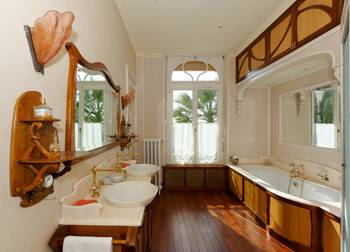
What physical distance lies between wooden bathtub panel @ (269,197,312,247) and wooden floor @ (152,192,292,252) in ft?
0.61

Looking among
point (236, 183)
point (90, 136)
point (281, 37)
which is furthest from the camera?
point (236, 183)

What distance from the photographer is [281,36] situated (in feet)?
8.12

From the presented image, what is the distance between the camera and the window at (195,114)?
14.2 feet

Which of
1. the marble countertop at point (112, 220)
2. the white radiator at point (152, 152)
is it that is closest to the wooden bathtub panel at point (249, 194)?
the white radiator at point (152, 152)

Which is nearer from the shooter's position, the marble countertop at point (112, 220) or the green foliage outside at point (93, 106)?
the marble countertop at point (112, 220)

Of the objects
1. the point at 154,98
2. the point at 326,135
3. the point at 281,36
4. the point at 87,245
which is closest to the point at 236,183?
the point at 326,135

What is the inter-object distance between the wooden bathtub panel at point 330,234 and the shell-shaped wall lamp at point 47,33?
2.45m

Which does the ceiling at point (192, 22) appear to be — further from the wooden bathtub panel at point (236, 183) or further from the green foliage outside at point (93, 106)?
the wooden bathtub panel at point (236, 183)

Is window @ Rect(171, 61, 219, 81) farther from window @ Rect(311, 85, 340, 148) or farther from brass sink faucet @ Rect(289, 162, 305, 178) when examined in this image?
brass sink faucet @ Rect(289, 162, 305, 178)

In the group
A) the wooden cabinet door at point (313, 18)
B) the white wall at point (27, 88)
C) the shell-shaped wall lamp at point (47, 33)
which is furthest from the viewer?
the wooden cabinet door at point (313, 18)

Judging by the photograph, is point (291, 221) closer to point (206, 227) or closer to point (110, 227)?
point (206, 227)

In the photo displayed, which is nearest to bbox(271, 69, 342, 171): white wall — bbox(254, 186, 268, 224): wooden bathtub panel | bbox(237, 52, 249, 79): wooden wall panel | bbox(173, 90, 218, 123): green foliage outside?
bbox(237, 52, 249, 79): wooden wall panel

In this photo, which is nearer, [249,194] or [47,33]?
[47,33]

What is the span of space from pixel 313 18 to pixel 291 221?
2119mm
